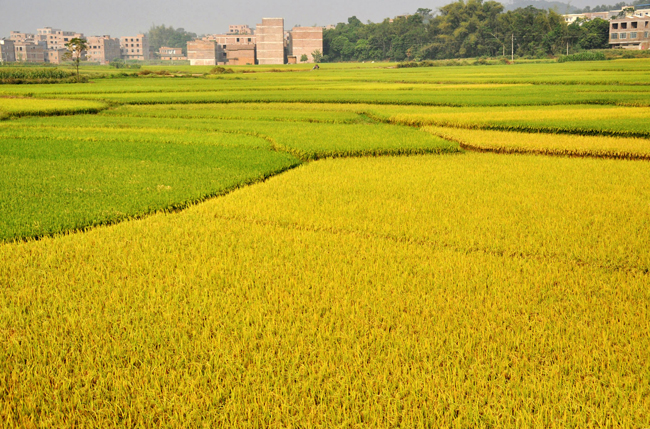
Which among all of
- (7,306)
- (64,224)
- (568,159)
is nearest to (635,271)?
(7,306)

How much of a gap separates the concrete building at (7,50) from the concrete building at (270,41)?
7348cm

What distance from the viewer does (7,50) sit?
140m

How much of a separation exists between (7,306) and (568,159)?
1069 centimetres

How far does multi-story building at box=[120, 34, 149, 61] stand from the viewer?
603 ft

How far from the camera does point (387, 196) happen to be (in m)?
8.00

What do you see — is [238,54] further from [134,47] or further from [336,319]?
[336,319]

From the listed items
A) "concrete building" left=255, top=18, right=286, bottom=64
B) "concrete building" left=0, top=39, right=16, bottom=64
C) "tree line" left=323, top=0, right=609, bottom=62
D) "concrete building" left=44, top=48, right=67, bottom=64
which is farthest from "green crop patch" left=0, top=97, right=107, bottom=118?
"concrete building" left=44, top=48, right=67, bottom=64

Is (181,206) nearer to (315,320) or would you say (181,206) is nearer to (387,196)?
(387,196)

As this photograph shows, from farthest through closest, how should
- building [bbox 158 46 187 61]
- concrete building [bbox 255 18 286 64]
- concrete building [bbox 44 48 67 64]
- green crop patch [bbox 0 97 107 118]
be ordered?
building [bbox 158 46 187 61]
concrete building [bbox 44 48 67 64]
concrete building [bbox 255 18 286 64]
green crop patch [bbox 0 97 107 118]

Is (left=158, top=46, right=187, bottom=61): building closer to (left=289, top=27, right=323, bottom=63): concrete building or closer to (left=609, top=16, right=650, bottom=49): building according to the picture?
(left=289, top=27, right=323, bottom=63): concrete building

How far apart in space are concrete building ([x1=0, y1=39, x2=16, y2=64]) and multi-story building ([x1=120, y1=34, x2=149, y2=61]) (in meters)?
45.3

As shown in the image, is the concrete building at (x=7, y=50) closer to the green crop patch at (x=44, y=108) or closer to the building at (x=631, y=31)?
the green crop patch at (x=44, y=108)

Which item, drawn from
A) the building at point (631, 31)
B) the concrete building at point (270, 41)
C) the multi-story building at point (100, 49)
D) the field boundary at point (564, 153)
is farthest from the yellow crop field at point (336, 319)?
the multi-story building at point (100, 49)

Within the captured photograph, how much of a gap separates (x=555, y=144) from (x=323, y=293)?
32.9 feet
